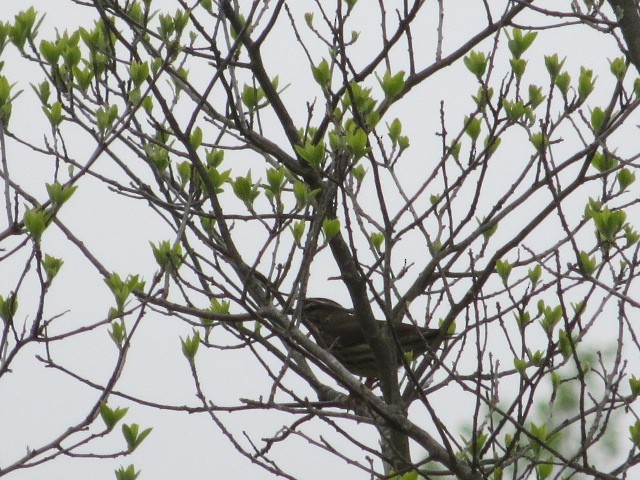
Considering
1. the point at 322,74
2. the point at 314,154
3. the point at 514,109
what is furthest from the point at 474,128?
the point at 314,154

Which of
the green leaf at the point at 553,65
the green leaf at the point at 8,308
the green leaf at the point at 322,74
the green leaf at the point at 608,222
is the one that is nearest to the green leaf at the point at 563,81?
the green leaf at the point at 553,65

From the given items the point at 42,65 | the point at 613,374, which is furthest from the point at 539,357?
the point at 42,65

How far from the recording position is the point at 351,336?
676cm

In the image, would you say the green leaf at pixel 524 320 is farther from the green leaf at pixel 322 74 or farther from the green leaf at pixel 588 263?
the green leaf at pixel 322 74

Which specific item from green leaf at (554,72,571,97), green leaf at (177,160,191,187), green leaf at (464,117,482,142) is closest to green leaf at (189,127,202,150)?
green leaf at (177,160,191,187)

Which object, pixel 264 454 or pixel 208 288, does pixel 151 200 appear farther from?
pixel 264 454

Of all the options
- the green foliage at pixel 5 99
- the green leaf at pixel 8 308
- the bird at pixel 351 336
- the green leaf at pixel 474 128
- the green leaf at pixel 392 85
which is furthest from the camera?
the bird at pixel 351 336

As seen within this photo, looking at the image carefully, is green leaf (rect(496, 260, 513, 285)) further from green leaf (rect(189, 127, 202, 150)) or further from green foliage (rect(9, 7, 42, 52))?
green foliage (rect(9, 7, 42, 52))

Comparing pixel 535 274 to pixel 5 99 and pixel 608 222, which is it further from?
pixel 5 99

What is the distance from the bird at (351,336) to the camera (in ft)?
16.9

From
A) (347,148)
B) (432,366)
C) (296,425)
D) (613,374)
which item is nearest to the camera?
(347,148)

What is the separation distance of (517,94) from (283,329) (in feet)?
5.37

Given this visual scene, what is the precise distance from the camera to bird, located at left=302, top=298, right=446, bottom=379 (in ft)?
16.9

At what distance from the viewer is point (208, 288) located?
4406 millimetres
